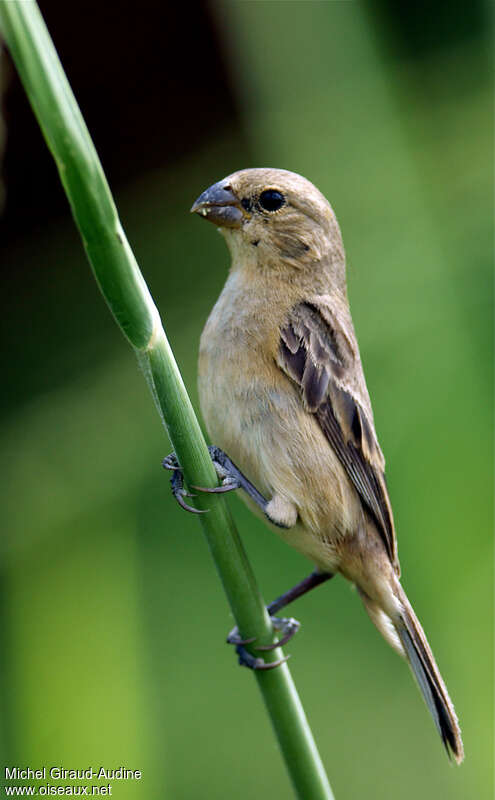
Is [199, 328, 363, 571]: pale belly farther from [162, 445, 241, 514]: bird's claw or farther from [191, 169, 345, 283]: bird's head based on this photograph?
[191, 169, 345, 283]: bird's head

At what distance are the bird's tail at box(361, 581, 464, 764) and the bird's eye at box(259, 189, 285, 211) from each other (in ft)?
3.42

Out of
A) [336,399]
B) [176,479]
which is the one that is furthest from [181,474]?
[336,399]

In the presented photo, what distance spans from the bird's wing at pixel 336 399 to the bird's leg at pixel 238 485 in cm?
21

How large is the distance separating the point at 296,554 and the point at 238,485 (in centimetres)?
48

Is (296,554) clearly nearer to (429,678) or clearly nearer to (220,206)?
(429,678)

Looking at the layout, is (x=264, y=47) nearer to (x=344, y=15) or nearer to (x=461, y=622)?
(x=344, y=15)

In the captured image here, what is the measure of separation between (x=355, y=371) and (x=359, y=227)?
446mm

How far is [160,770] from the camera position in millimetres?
1477

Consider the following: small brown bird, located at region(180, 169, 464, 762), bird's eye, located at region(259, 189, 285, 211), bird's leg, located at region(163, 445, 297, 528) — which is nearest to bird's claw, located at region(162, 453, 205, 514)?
bird's leg, located at region(163, 445, 297, 528)

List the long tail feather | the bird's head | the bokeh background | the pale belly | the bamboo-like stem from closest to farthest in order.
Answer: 1. the bamboo-like stem
2. the bokeh background
3. the long tail feather
4. the pale belly
5. the bird's head

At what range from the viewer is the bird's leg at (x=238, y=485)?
69.5 inches

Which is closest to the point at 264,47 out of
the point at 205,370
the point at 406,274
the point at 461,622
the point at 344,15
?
the point at 344,15

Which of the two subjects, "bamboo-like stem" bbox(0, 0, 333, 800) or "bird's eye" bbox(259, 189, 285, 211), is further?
"bird's eye" bbox(259, 189, 285, 211)

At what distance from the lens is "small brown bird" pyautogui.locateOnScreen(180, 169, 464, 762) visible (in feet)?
6.40
